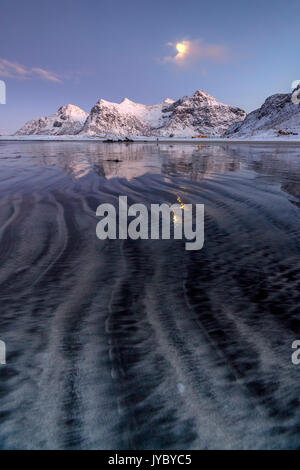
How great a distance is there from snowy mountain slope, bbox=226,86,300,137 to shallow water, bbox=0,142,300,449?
133m

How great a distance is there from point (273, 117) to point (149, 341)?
171 meters

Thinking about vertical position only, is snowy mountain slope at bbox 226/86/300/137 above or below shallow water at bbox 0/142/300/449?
above

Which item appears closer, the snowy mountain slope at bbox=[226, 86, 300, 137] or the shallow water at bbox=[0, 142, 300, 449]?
A: the shallow water at bbox=[0, 142, 300, 449]

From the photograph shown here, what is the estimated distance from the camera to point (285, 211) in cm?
368

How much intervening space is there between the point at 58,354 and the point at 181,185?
5175 mm

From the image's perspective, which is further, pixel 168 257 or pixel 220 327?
pixel 168 257

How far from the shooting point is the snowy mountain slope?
392 ft

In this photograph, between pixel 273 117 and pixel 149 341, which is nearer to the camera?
pixel 149 341

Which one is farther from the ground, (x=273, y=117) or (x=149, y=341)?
(x=273, y=117)

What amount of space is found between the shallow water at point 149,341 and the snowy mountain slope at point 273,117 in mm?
133195

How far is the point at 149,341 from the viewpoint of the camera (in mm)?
1294

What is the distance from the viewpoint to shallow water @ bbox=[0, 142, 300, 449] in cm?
89

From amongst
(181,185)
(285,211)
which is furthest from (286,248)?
(181,185)
